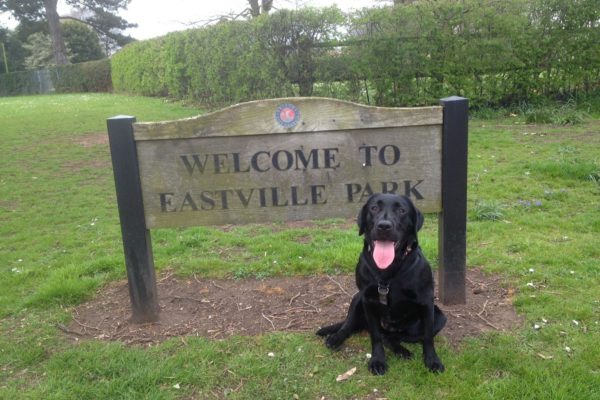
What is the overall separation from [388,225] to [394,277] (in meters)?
0.33

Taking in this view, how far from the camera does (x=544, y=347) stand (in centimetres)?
318

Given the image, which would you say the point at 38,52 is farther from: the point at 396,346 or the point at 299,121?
the point at 396,346

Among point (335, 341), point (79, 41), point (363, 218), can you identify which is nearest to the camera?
point (363, 218)

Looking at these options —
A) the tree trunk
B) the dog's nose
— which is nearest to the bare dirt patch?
the dog's nose

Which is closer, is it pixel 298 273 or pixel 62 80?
pixel 298 273

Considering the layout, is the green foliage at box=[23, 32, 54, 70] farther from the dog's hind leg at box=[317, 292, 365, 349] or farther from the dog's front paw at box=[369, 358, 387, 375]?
the dog's front paw at box=[369, 358, 387, 375]

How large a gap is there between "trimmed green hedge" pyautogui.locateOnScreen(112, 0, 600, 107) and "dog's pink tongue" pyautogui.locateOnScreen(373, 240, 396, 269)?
28.4 ft

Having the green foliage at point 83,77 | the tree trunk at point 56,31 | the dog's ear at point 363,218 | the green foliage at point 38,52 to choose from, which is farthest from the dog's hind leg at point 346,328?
the green foliage at point 38,52

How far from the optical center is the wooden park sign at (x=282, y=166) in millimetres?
3447

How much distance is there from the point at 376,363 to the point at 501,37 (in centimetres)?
940

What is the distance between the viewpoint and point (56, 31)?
43.0 m

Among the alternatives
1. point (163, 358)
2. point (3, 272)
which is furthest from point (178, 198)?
point (3, 272)

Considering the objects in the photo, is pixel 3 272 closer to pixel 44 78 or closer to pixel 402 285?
pixel 402 285

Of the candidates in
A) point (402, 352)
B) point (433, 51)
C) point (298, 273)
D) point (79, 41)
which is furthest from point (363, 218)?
point (79, 41)
